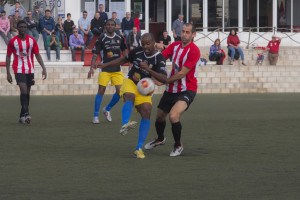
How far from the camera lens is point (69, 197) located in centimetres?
703

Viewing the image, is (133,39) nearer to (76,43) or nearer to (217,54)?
(76,43)

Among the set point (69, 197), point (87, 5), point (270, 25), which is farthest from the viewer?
point (270, 25)

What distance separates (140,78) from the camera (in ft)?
34.1

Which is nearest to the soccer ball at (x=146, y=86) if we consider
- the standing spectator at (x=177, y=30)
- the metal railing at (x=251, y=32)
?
the standing spectator at (x=177, y=30)

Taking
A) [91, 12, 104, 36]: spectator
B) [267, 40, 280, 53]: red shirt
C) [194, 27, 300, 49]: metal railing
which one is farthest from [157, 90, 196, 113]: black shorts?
[194, 27, 300, 49]: metal railing

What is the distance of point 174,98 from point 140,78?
1.83 feet

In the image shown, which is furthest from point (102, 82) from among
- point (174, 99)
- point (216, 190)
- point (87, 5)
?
point (87, 5)

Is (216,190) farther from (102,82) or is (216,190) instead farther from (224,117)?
(224,117)

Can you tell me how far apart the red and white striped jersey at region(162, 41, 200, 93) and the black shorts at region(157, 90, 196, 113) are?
0.17ft

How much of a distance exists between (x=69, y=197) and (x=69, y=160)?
2.62m

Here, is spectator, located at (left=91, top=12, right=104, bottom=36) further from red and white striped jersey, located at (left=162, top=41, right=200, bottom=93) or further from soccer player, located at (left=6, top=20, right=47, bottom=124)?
red and white striped jersey, located at (left=162, top=41, right=200, bottom=93)

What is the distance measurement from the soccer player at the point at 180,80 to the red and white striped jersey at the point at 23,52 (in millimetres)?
5253

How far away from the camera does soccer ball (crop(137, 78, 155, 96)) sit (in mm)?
9955

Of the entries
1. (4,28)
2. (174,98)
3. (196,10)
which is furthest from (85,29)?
(174,98)
